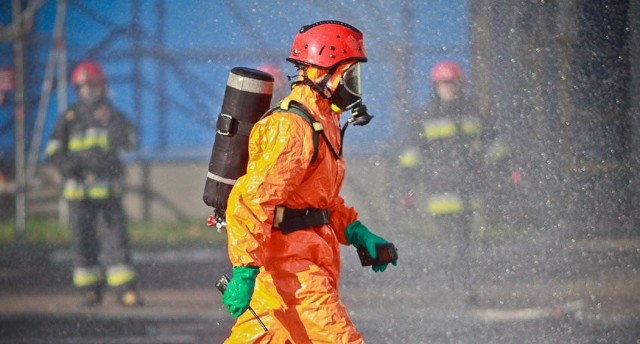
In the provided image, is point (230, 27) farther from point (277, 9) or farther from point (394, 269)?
Result: point (394, 269)

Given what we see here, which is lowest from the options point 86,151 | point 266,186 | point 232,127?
point 86,151

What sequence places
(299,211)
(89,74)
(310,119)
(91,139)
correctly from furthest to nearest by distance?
(89,74), (91,139), (299,211), (310,119)

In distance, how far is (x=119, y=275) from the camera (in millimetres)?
7094

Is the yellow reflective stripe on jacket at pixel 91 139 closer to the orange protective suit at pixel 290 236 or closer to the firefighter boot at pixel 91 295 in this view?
the firefighter boot at pixel 91 295

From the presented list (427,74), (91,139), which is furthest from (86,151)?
(427,74)

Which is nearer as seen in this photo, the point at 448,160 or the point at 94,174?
the point at 448,160

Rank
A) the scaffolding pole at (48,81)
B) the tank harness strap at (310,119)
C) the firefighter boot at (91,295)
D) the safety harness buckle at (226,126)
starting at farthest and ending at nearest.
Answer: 1. the scaffolding pole at (48,81)
2. the firefighter boot at (91,295)
3. the safety harness buckle at (226,126)
4. the tank harness strap at (310,119)

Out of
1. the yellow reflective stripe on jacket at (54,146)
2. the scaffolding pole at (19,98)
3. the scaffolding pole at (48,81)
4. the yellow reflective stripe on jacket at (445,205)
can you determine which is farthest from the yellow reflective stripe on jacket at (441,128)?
the scaffolding pole at (19,98)

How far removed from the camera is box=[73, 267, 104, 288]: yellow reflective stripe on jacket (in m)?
7.06

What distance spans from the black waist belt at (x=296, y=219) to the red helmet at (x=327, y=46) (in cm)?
49

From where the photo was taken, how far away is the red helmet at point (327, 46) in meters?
3.97

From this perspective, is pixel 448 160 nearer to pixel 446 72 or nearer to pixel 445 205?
pixel 445 205

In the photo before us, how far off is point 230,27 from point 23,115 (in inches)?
85.0

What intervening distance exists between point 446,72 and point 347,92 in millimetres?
2580
